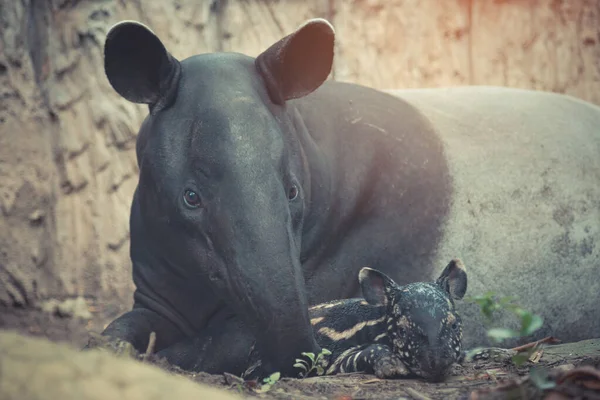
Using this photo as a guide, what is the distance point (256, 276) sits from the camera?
375 centimetres

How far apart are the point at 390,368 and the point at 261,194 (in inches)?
38.8

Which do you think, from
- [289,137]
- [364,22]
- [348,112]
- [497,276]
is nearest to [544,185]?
[497,276]

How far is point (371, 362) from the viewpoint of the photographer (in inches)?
157

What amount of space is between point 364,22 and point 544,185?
12.0 ft

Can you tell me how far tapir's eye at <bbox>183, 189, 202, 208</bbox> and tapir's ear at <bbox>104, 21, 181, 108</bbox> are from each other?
21.4 inches

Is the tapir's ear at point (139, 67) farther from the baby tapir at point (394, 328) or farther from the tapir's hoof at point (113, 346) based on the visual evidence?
the baby tapir at point (394, 328)

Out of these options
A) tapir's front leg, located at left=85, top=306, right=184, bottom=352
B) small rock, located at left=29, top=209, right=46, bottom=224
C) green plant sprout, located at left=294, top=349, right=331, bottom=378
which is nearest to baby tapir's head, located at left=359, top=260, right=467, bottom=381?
green plant sprout, located at left=294, top=349, right=331, bottom=378

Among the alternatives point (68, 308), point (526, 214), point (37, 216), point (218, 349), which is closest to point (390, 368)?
point (218, 349)

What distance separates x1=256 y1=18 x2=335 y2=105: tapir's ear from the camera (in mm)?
4445

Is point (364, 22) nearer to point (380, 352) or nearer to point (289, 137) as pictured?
point (289, 137)

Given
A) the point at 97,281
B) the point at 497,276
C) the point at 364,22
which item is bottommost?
the point at 97,281

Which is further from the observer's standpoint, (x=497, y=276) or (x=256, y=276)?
(x=497, y=276)

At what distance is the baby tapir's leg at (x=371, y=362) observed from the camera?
3883mm

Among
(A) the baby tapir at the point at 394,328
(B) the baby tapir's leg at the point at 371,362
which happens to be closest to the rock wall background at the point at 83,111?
(A) the baby tapir at the point at 394,328
